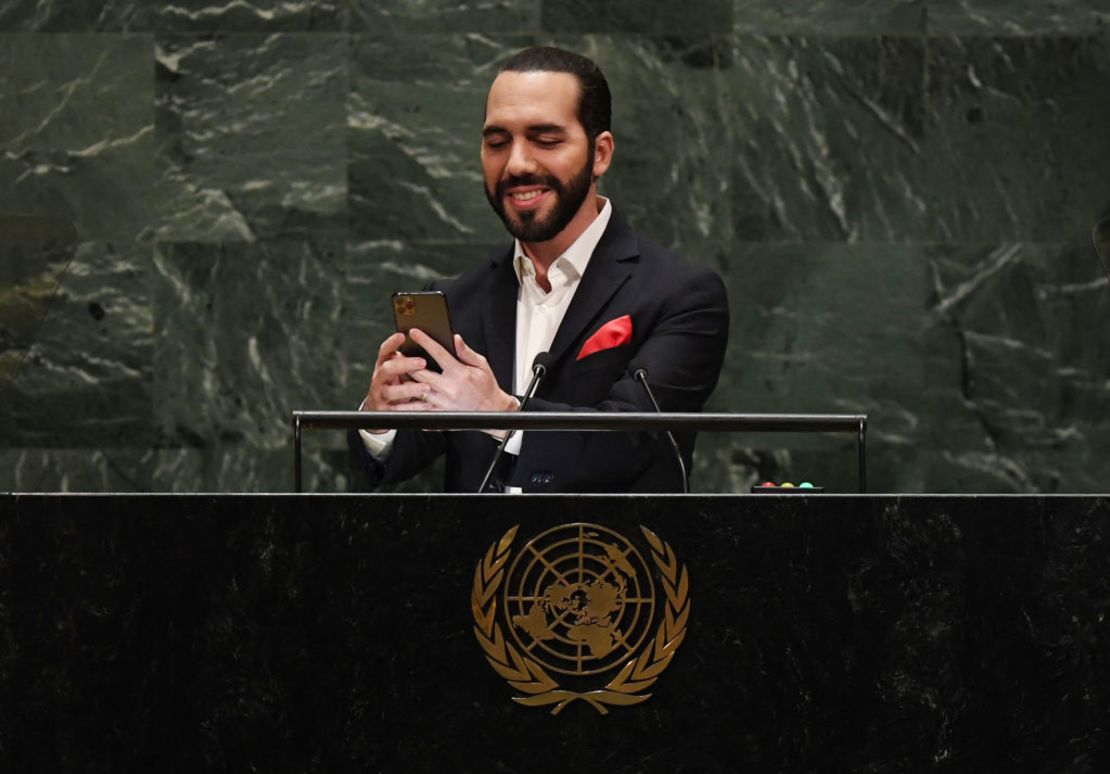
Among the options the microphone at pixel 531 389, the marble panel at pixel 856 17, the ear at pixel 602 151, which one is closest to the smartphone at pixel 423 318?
the microphone at pixel 531 389

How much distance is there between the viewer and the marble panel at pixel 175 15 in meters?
5.17

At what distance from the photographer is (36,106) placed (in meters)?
5.19

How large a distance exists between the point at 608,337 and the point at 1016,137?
225cm

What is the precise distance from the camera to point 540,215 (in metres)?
3.61

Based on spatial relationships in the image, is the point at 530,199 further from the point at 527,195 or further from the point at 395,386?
the point at 395,386

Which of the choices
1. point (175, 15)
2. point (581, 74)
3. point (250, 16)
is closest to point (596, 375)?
point (581, 74)

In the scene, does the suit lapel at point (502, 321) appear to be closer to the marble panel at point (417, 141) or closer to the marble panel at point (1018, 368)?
the marble panel at point (417, 141)

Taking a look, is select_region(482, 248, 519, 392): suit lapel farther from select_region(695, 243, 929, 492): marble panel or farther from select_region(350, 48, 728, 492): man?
select_region(695, 243, 929, 492): marble panel
